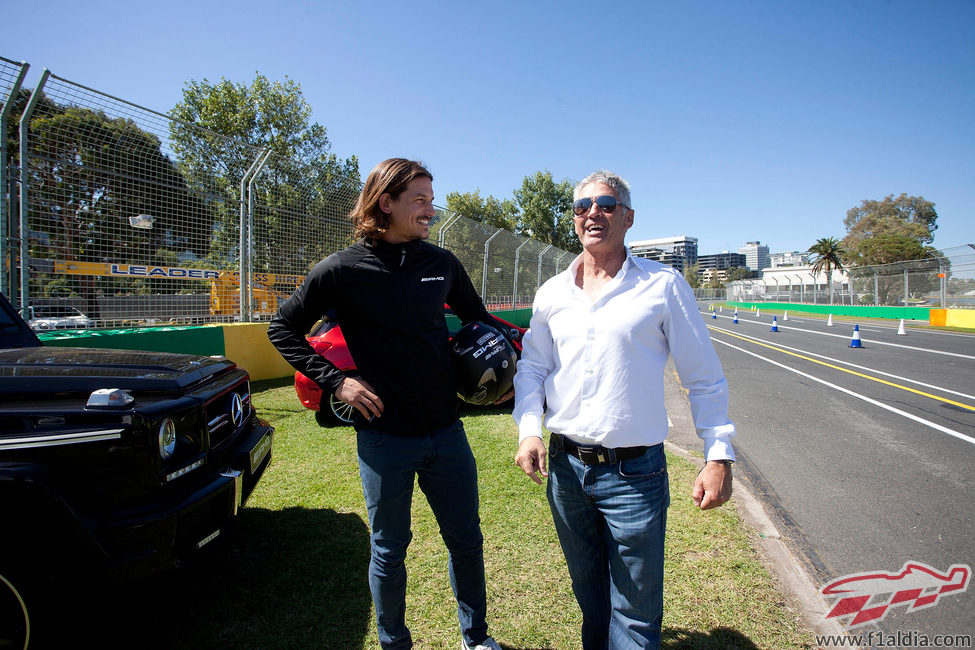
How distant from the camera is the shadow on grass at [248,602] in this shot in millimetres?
2227

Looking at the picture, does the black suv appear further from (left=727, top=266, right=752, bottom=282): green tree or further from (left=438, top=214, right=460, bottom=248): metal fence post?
(left=727, top=266, right=752, bottom=282): green tree

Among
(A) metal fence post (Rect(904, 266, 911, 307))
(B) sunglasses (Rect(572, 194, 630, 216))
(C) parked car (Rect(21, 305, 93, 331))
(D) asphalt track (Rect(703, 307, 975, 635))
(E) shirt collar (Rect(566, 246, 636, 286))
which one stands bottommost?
(D) asphalt track (Rect(703, 307, 975, 635))

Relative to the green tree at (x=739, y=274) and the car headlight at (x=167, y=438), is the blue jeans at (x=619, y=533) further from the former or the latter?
the green tree at (x=739, y=274)

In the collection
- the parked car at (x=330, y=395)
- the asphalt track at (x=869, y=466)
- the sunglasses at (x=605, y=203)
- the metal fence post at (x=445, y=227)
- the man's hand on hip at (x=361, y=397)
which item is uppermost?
the metal fence post at (x=445, y=227)

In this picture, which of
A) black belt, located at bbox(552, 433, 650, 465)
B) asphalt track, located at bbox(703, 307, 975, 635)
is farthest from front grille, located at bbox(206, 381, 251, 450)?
asphalt track, located at bbox(703, 307, 975, 635)

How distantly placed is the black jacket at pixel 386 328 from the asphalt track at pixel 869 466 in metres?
2.39

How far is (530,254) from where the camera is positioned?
19.0 m

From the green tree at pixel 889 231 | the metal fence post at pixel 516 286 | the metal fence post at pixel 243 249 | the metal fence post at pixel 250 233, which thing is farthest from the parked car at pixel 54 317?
the green tree at pixel 889 231

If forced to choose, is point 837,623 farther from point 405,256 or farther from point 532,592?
point 405,256

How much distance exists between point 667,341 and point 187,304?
22.4 feet

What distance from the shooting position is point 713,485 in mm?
1623

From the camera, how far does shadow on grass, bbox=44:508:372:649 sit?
2.23 metres

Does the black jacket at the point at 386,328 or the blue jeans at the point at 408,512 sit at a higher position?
the black jacket at the point at 386,328

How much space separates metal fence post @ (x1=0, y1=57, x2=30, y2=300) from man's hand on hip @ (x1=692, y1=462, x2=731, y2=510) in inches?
241
